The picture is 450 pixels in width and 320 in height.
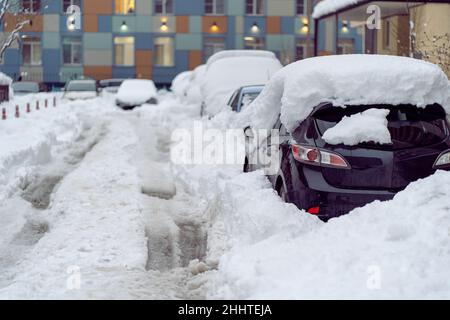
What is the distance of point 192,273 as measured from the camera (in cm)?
678

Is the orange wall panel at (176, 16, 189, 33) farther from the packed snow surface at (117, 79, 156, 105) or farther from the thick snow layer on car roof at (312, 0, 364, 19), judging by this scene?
the thick snow layer on car roof at (312, 0, 364, 19)

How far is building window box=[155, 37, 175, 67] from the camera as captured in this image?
162 ft

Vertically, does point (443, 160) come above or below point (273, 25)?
below

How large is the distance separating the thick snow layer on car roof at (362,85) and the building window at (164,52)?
42.4 meters

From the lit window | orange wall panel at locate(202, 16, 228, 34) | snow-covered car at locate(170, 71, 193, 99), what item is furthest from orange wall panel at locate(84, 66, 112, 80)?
snow-covered car at locate(170, 71, 193, 99)

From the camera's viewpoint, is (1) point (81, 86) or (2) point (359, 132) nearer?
(2) point (359, 132)

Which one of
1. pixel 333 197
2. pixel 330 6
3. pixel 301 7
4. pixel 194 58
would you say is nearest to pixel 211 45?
pixel 194 58

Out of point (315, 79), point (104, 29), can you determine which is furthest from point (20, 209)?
point (104, 29)

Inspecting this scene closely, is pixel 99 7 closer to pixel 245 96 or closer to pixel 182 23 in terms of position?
pixel 182 23

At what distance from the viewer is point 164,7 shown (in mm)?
49000

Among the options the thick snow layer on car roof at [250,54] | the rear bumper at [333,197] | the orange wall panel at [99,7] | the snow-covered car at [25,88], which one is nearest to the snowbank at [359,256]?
the rear bumper at [333,197]

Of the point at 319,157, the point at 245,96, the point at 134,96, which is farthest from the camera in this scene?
the point at 134,96

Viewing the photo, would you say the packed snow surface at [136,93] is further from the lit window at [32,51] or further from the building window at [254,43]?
the building window at [254,43]

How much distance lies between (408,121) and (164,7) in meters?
43.5
